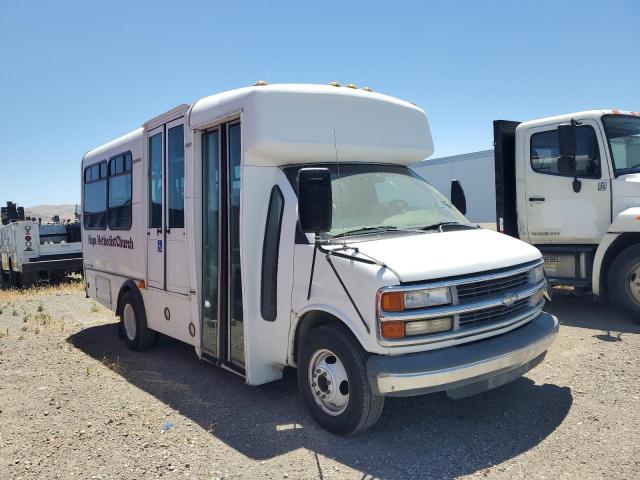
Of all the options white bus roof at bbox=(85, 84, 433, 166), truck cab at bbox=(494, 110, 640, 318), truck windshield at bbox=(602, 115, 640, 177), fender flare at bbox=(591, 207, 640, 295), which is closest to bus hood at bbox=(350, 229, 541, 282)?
white bus roof at bbox=(85, 84, 433, 166)

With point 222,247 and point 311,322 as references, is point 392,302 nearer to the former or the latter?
point 311,322

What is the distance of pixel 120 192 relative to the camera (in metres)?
7.60

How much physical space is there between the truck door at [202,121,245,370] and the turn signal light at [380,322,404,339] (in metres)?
1.73

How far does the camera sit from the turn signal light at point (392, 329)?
11.9ft

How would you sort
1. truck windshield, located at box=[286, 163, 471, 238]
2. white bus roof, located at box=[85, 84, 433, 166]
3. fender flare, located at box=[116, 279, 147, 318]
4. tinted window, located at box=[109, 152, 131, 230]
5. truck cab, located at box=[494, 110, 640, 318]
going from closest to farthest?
truck windshield, located at box=[286, 163, 471, 238], white bus roof, located at box=[85, 84, 433, 166], fender flare, located at box=[116, 279, 147, 318], truck cab, located at box=[494, 110, 640, 318], tinted window, located at box=[109, 152, 131, 230]

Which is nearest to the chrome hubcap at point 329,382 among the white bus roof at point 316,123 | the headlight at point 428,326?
the headlight at point 428,326

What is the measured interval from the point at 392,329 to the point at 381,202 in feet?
4.85

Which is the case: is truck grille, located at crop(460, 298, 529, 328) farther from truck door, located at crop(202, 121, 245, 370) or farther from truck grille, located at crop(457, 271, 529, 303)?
truck door, located at crop(202, 121, 245, 370)

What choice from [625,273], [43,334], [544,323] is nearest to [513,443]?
[544,323]

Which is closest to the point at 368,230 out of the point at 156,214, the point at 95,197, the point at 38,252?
the point at 156,214

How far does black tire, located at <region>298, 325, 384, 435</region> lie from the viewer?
3.82 meters

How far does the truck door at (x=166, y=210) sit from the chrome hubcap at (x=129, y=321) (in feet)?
2.90

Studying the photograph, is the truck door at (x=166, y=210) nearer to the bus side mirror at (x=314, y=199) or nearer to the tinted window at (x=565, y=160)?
the bus side mirror at (x=314, y=199)

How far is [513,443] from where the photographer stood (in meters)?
3.94
